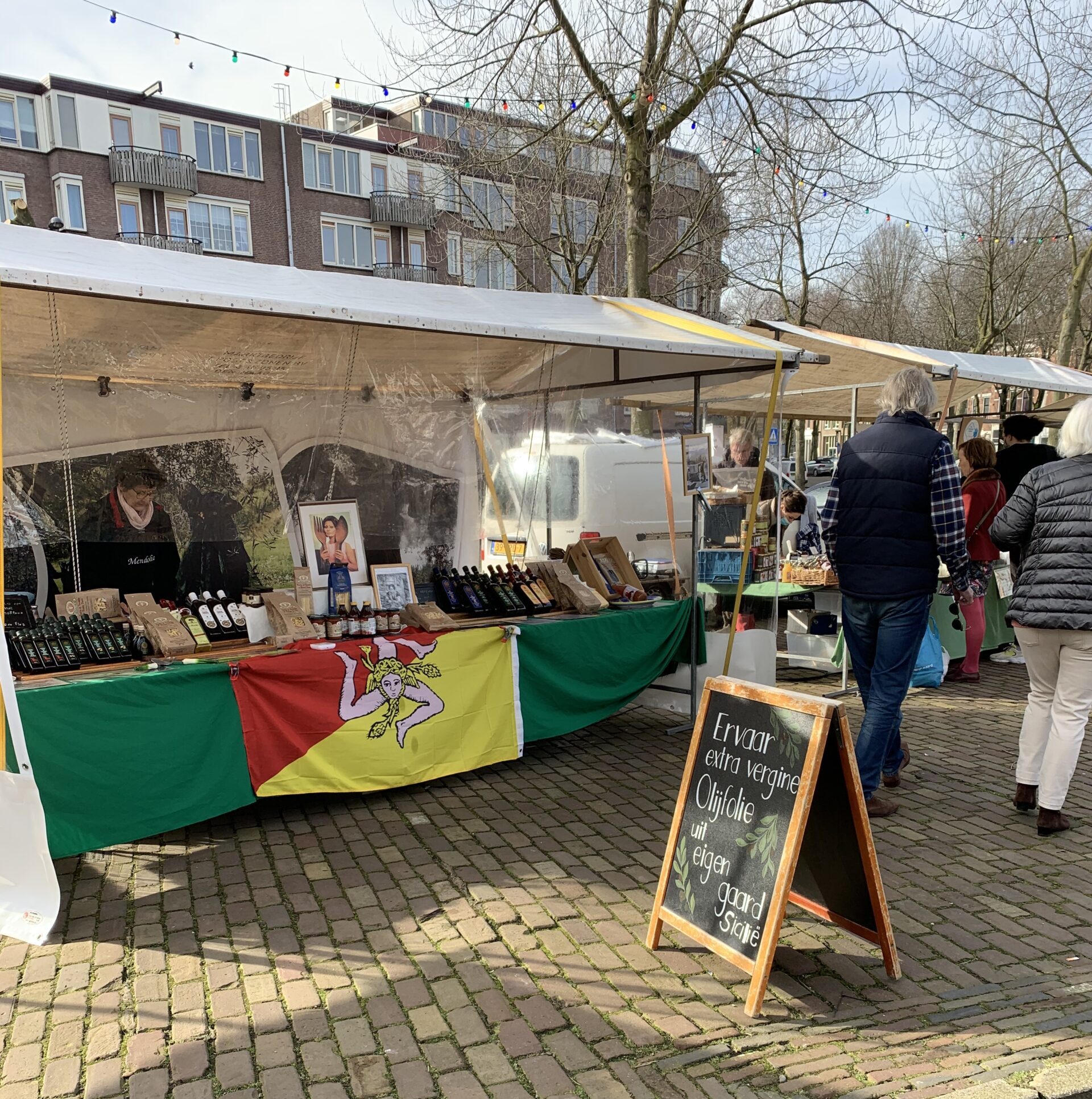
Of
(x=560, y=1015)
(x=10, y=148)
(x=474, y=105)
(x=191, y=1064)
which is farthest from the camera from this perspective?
(x=10, y=148)

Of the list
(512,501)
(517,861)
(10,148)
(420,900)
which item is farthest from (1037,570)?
(10,148)

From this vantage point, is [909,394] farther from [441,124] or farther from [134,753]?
[441,124]

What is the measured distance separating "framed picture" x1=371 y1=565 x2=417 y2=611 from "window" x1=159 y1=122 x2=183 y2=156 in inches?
1250

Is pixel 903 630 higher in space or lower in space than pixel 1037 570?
lower

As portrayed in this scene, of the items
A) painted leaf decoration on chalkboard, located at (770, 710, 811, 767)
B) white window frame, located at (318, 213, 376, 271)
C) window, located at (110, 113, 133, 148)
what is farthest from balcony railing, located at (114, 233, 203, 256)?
painted leaf decoration on chalkboard, located at (770, 710, 811, 767)

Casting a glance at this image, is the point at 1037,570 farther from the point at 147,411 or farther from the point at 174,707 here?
the point at 147,411

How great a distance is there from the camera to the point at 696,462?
6082mm

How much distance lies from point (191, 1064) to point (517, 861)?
167 centimetres

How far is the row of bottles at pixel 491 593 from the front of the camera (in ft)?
17.7

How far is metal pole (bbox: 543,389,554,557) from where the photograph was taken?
6.59 meters

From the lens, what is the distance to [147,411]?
16.8 ft

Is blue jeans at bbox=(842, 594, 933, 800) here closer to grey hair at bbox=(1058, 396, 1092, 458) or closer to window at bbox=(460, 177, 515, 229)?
grey hair at bbox=(1058, 396, 1092, 458)

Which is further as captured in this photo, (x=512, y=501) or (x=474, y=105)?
(x=474, y=105)

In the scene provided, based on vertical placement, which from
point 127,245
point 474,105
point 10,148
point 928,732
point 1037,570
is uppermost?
point 10,148
